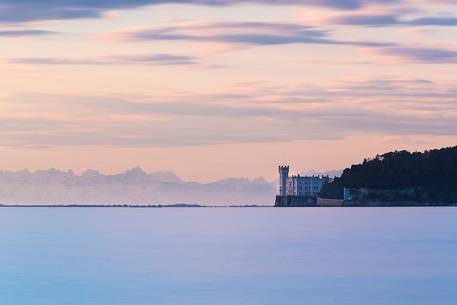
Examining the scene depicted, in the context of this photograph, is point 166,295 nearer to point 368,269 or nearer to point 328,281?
point 328,281

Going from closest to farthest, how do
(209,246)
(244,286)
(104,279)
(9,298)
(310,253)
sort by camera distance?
1. (9,298)
2. (244,286)
3. (104,279)
4. (310,253)
5. (209,246)

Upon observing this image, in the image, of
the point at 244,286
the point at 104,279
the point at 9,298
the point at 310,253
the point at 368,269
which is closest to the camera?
the point at 9,298

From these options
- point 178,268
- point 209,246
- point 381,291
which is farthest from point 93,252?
point 381,291

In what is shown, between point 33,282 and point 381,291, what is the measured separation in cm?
2172

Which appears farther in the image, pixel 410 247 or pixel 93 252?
pixel 410 247

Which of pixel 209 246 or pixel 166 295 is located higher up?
pixel 209 246

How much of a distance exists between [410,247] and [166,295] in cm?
5260

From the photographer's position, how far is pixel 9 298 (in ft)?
211

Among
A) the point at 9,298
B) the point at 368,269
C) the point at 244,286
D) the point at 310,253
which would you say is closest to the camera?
the point at 9,298

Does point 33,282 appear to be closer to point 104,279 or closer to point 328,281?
point 104,279

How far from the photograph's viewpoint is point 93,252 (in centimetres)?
10388

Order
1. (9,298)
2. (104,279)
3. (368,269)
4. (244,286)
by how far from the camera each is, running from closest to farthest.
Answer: (9,298) → (244,286) → (104,279) → (368,269)

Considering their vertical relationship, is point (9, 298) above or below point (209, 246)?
below

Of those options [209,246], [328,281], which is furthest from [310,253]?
[328,281]
